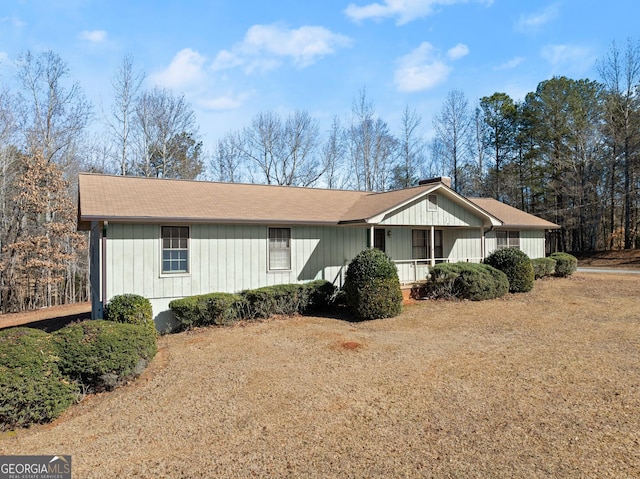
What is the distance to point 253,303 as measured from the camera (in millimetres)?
12227

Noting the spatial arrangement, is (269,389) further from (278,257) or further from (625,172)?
(625,172)

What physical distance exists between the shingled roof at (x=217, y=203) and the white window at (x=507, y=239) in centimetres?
429

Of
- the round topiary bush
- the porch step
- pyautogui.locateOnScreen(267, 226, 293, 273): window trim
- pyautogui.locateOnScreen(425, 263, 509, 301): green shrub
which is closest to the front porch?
the porch step

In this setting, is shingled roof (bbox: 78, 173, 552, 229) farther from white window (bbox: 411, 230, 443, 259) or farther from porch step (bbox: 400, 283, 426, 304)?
porch step (bbox: 400, 283, 426, 304)

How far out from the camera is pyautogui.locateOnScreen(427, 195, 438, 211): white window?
15566 mm

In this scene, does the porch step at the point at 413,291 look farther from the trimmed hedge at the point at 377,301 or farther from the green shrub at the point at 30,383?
the green shrub at the point at 30,383

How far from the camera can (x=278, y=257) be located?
529 inches

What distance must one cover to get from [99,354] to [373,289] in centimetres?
752

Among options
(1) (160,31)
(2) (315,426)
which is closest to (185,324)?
(2) (315,426)

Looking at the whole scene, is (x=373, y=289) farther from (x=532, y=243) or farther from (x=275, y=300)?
(x=532, y=243)

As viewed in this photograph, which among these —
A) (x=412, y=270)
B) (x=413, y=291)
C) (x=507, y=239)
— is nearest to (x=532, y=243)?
(x=507, y=239)

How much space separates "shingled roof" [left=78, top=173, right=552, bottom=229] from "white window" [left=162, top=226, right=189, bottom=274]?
0.49 meters

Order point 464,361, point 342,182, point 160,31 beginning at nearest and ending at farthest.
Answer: point 464,361, point 160,31, point 342,182

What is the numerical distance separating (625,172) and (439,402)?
34757mm
